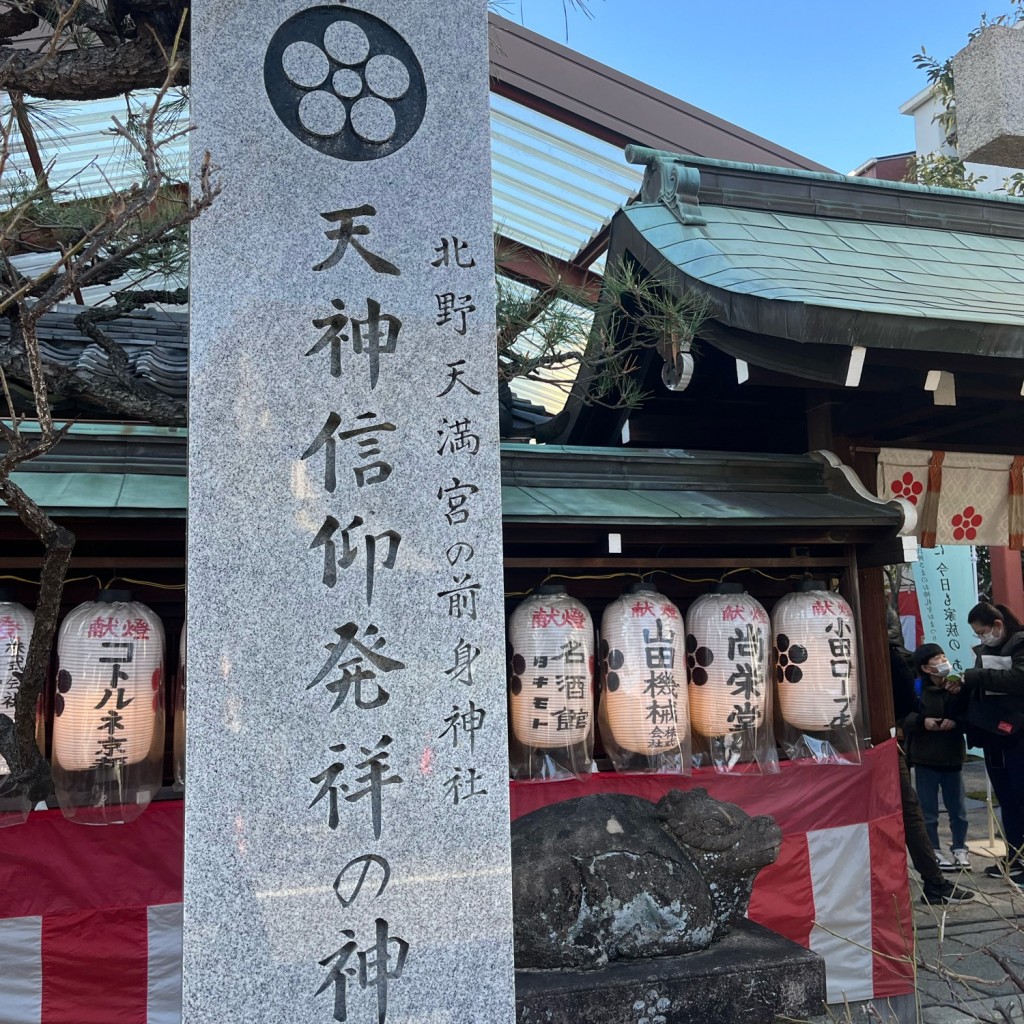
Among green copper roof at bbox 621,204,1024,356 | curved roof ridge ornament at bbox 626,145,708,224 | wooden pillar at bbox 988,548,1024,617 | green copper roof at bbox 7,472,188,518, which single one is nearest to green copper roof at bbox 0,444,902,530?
green copper roof at bbox 7,472,188,518

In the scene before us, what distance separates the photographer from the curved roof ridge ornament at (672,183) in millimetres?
6152

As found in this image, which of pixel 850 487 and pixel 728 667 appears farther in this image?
pixel 850 487

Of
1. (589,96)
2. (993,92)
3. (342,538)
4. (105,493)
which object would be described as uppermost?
(589,96)

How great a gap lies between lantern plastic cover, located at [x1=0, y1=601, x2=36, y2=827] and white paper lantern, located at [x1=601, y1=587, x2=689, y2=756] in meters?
2.67

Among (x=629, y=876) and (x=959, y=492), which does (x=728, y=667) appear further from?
(x=959, y=492)

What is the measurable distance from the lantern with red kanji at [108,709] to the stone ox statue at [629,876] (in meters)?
1.71

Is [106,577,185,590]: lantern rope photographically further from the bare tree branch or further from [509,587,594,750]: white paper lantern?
the bare tree branch

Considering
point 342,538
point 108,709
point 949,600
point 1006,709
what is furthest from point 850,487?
point 949,600

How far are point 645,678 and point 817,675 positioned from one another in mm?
978

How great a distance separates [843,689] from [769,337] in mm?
1891

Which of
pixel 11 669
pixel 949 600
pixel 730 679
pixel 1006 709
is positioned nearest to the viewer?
pixel 11 669

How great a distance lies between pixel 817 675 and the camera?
509 centimetres

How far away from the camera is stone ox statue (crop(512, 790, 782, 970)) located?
338 cm

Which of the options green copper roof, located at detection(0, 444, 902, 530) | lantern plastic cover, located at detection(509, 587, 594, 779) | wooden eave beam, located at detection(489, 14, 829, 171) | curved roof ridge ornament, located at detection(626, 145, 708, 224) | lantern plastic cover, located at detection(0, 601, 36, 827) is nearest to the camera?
lantern plastic cover, located at detection(0, 601, 36, 827)
